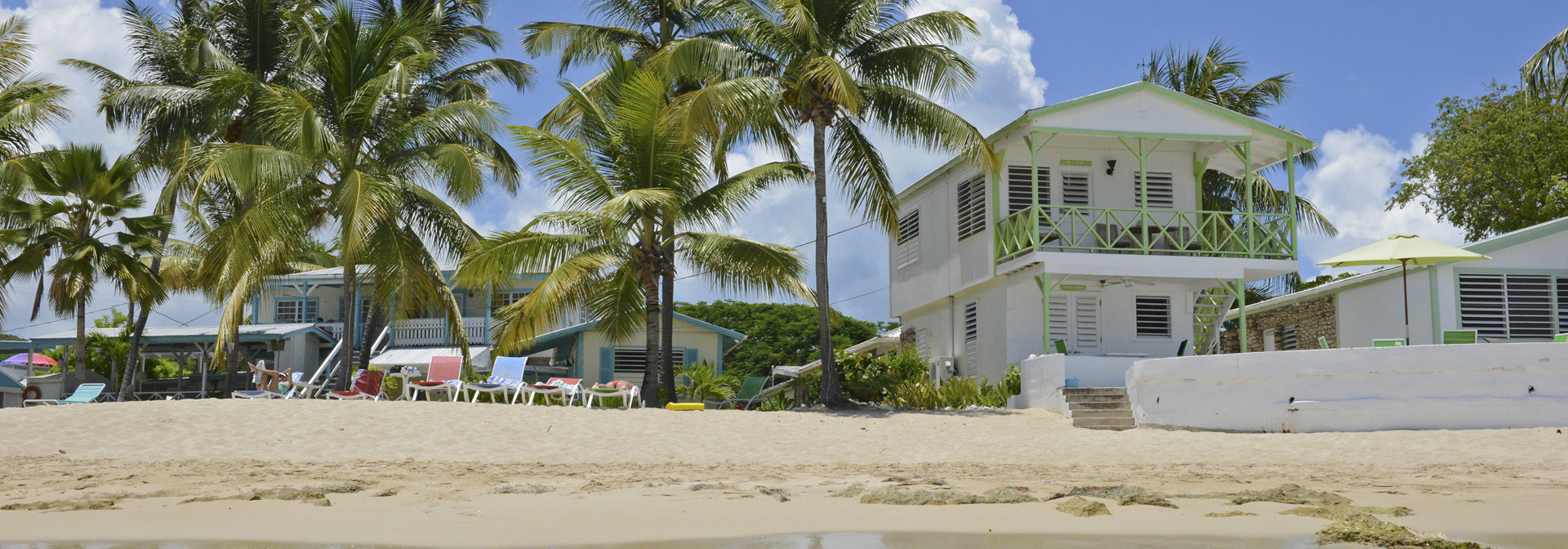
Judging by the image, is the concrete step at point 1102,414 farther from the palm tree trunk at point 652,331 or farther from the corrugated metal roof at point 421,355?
the corrugated metal roof at point 421,355

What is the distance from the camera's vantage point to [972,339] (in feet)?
66.9

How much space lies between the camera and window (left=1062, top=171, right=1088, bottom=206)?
19328 millimetres

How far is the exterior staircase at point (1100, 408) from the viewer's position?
14883 millimetres

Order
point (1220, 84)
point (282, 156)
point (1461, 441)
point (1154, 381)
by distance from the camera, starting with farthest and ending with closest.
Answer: point (1220, 84) < point (282, 156) < point (1154, 381) < point (1461, 441)

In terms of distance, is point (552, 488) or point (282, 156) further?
point (282, 156)

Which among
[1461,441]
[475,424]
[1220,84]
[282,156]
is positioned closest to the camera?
[1461,441]

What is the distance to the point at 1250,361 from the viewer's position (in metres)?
13.8

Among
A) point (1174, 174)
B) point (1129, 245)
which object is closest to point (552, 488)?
point (1129, 245)

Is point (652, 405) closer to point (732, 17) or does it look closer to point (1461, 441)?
point (732, 17)

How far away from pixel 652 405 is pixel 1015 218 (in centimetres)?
617

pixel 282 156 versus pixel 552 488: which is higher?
pixel 282 156

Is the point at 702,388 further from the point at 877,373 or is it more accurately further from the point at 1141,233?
the point at 1141,233

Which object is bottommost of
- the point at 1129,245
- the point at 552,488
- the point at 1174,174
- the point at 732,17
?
the point at 552,488

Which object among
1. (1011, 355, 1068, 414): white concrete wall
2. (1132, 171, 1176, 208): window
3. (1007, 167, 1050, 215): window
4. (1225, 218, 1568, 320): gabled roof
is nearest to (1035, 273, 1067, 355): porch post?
(1011, 355, 1068, 414): white concrete wall
